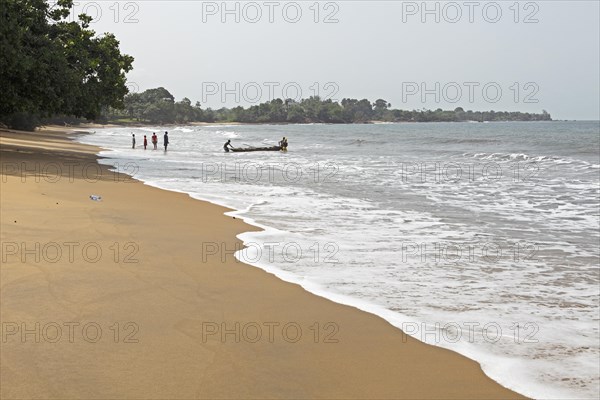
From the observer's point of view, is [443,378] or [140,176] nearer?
[443,378]

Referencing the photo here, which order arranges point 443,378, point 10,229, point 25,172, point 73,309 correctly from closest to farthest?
point 443,378 < point 73,309 < point 10,229 < point 25,172

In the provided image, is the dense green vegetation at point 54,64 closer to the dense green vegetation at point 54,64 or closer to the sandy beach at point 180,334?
the dense green vegetation at point 54,64

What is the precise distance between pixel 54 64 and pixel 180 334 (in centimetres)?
2630

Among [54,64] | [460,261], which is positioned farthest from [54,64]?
[460,261]

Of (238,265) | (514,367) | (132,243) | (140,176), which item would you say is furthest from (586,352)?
(140,176)

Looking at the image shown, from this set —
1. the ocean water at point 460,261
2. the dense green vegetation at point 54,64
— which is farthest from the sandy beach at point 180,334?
the dense green vegetation at point 54,64

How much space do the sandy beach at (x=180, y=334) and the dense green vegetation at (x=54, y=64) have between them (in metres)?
18.5

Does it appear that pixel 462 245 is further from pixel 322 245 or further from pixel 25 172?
pixel 25 172

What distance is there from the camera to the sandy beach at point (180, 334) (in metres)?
4.69

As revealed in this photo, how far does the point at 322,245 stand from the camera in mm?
10375

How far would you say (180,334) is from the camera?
5707 millimetres

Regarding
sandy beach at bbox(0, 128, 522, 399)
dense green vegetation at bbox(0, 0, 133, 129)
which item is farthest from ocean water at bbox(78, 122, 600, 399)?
dense green vegetation at bbox(0, 0, 133, 129)

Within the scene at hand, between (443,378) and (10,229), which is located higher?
(10,229)

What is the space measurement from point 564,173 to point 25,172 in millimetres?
23860
